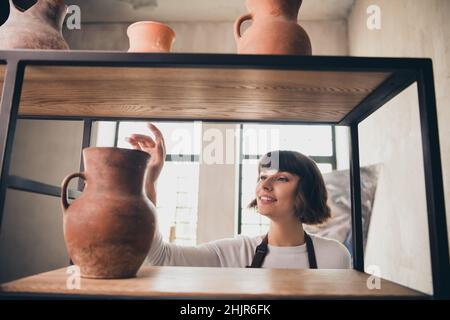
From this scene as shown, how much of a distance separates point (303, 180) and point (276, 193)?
0.17m

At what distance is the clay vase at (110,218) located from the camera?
635 millimetres

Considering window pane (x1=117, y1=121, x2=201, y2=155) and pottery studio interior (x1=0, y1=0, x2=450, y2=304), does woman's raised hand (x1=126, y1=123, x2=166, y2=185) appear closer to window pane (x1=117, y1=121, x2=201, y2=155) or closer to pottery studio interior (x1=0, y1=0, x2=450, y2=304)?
pottery studio interior (x1=0, y1=0, x2=450, y2=304)

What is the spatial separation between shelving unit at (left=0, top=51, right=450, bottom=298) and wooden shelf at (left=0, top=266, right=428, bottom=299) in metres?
0.01

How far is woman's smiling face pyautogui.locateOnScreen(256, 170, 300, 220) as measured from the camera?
1735 millimetres

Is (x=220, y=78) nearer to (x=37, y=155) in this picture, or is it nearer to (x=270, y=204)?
(x=270, y=204)

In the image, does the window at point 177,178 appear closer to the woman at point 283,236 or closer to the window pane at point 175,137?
Result: the window pane at point 175,137

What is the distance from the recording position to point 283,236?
1.77 m

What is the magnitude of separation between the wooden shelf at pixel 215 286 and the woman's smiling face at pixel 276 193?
92 centimetres

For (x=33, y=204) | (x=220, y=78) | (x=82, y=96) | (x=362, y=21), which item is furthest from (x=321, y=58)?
(x=33, y=204)

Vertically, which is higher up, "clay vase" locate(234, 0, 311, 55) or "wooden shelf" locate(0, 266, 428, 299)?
"clay vase" locate(234, 0, 311, 55)

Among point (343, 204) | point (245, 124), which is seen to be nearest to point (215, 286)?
point (245, 124)

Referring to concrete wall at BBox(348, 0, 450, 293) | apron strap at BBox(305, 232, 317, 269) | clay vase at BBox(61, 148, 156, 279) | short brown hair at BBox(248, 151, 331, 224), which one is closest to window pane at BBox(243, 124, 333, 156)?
concrete wall at BBox(348, 0, 450, 293)

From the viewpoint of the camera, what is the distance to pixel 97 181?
681 millimetres

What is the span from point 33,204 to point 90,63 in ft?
10.8
